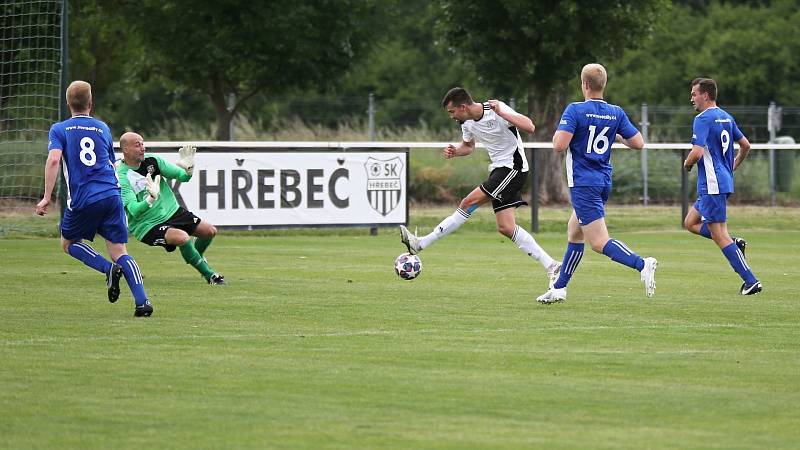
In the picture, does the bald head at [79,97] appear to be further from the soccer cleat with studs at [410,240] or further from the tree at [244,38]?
the tree at [244,38]

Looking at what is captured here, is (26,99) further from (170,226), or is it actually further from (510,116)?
(510,116)

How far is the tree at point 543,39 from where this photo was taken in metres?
28.4

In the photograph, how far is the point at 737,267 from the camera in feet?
41.7

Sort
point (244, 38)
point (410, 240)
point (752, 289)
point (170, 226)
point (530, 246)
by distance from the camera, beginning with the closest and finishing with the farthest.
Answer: point (752, 289) < point (530, 246) < point (170, 226) < point (410, 240) < point (244, 38)

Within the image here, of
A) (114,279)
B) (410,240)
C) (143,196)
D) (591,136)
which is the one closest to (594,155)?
(591,136)

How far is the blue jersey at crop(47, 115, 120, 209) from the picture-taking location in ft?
35.6

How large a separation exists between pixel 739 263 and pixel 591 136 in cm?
230

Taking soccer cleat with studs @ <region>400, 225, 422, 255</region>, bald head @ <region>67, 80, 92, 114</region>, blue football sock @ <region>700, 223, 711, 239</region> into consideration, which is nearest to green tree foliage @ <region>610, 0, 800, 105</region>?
blue football sock @ <region>700, 223, 711, 239</region>

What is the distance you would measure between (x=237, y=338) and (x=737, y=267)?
17.2ft

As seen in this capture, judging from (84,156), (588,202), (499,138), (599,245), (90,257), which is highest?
(499,138)

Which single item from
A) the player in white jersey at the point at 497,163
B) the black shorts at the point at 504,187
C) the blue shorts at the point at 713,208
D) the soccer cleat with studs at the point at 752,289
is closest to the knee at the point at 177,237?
the player in white jersey at the point at 497,163

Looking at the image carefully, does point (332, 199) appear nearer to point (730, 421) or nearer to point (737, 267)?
point (737, 267)

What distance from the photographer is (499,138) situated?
531 inches

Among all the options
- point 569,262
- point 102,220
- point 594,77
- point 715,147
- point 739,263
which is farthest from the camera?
point 715,147
